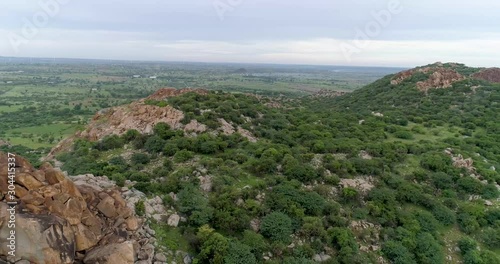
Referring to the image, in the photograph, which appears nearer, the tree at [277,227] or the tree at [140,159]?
the tree at [277,227]

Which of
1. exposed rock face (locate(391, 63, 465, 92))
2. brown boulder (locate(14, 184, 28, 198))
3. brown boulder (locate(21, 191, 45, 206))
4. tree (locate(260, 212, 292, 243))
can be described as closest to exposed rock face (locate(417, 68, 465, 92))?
exposed rock face (locate(391, 63, 465, 92))

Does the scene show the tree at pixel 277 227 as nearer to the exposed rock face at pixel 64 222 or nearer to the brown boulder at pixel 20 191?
the exposed rock face at pixel 64 222

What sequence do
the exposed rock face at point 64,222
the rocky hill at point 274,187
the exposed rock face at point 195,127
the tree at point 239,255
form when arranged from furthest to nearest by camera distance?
the exposed rock face at point 195,127, the rocky hill at point 274,187, the tree at point 239,255, the exposed rock face at point 64,222

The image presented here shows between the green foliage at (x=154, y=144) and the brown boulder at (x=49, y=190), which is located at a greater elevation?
the brown boulder at (x=49, y=190)

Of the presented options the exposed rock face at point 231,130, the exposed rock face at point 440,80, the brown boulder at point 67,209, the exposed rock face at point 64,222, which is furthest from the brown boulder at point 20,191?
the exposed rock face at point 440,80

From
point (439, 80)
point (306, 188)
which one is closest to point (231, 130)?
point (306, 188)

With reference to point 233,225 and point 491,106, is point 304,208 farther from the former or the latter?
point 491,106

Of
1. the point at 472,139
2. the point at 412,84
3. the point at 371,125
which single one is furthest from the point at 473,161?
the point at 412,84
